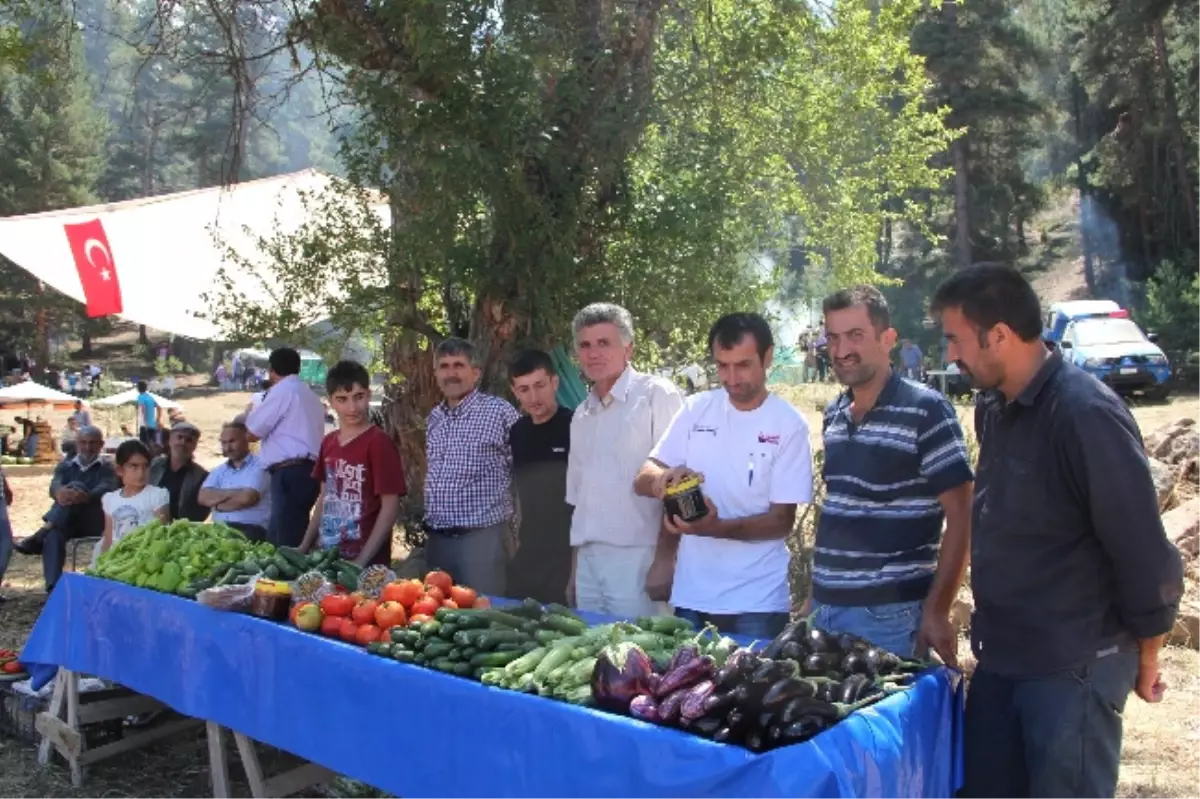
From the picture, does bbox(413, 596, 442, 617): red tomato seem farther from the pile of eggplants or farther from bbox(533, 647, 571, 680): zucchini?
the pile of eggplants

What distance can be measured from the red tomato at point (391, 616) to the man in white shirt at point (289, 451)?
2.97m

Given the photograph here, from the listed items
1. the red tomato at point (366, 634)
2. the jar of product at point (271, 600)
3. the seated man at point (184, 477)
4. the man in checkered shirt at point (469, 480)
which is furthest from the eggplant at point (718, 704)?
the seated man at point (184, 477)

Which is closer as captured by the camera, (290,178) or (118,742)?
(118,742)

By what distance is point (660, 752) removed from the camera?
2803 mm

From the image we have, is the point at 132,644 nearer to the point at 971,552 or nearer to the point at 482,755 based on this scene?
the point at 482,755

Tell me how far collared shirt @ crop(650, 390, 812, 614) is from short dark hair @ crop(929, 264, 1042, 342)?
981 millimetres

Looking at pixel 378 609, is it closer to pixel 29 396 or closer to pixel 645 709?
pixel 645 709

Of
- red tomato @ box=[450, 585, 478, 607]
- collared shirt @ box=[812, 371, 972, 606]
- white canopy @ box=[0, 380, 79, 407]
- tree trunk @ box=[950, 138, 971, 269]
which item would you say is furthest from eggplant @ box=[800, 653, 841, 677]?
tree trunk @ box=[950, 138, 971, 269]

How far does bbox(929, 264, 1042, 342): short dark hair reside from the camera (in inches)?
115

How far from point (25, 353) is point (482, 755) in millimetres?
39188

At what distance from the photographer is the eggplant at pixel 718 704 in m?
2.81

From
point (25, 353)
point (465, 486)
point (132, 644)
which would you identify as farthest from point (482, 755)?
point (25, 353)

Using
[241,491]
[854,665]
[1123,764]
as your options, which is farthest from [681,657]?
[241,491]

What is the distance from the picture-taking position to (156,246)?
1092cm
